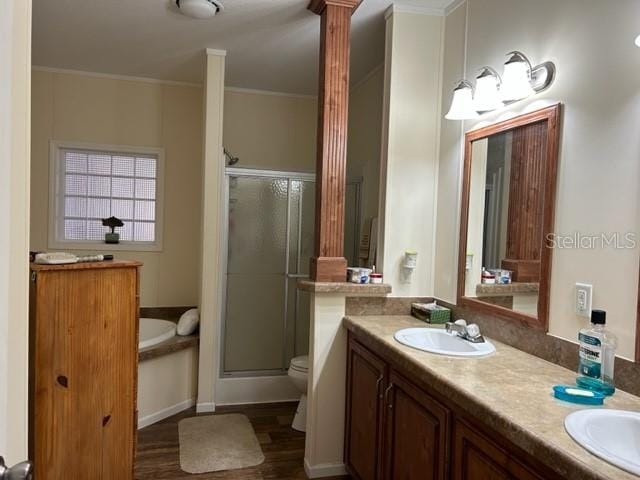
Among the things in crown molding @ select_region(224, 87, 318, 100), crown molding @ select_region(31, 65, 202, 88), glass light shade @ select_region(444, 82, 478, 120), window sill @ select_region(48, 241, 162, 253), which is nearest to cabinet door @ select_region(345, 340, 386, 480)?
glass light shade @ select_region(444, 82, 478, 120)

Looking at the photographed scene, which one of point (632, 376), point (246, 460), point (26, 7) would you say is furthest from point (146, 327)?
point (632, 376)

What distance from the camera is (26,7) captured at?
97 centimetres

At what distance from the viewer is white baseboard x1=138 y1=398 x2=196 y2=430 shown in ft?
10.1

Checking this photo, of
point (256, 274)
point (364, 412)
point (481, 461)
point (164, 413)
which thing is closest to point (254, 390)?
point (164, 413)

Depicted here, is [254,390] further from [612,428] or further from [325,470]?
[612,428]

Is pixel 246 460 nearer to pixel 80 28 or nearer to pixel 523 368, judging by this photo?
pixel 523 368

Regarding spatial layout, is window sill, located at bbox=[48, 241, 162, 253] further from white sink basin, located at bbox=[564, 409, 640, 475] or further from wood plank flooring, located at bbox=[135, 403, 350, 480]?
white sink basin, located at bbox=[564, 409, 640, 475]

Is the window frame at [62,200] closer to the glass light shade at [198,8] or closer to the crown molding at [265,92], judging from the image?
the crown molding at [265,92]

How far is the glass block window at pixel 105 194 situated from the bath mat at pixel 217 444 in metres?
1.73

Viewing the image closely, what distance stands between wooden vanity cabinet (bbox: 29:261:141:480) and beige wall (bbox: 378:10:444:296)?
4.46 feet

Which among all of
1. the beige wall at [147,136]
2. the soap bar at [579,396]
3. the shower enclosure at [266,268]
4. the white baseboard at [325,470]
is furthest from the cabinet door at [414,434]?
the beige wall at [147,136]

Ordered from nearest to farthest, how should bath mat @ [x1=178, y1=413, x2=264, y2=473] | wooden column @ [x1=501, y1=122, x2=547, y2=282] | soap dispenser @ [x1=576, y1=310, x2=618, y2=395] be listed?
soap dispenser @ [x1=576, y1=310, x2=618, y2=395], wooden column @ [x1=501, y1=122, x2=547, y2=282], bath mat @ [x1=178, y1=413, x2=264, y2=473]

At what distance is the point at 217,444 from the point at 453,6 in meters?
2.90

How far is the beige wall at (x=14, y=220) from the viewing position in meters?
0.74
